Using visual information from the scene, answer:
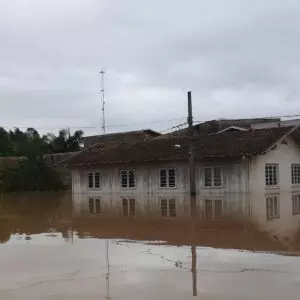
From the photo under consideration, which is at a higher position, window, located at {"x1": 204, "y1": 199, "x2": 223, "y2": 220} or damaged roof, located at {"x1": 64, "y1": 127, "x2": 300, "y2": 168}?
damaged roof, located at {"x1": 64, "y1": 127, "x2": 300, "y2": 168}

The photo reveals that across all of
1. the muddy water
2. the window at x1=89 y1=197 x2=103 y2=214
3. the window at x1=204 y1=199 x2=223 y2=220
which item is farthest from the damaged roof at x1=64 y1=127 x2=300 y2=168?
the muddy water

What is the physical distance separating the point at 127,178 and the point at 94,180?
340 cm

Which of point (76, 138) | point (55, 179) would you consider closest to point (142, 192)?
point (55, 179)

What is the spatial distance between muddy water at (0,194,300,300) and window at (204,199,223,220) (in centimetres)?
395

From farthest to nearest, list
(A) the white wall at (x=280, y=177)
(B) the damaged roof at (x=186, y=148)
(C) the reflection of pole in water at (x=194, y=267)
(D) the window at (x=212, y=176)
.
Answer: (D) the window at (x=212, y=176) < (B) the damaged roof at (x=186, y=148) < (A) the white wall at (x=280, y=177) < (C) the reflection of pole in water at (x=194, y=267)

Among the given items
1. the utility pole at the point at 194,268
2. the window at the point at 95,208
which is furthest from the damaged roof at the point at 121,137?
the utility pole at the point at 194,268

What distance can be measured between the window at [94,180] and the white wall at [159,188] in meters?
0.32

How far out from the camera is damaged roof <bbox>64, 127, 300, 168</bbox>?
97.5 ft

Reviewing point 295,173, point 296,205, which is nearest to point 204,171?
point 295,173

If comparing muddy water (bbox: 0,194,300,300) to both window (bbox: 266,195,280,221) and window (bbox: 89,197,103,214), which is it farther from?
window (bbox: 89,197,103,214)

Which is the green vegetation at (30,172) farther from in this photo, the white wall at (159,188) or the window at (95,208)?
the window at (95,208)

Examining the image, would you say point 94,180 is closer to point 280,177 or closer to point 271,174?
point 271,174

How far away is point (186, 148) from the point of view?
32750 millimetres

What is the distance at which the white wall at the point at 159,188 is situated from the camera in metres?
27.9
